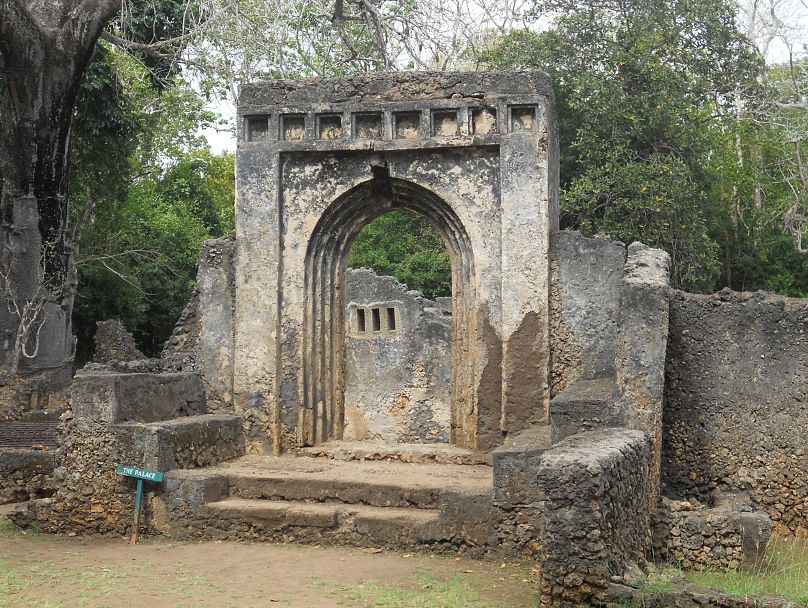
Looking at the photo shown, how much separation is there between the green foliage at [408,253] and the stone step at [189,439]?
13.6 metres

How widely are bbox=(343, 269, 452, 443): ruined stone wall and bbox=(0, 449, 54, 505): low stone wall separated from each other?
9095mm

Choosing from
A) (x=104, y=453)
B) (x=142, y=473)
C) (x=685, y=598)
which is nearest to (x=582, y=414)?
(x=685, y=598)

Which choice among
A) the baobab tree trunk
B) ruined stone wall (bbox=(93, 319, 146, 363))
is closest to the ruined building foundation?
the baobab tree trunk

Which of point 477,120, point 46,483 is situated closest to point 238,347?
point 46,483

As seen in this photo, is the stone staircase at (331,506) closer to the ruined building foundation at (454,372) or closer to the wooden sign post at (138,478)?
the ruined building foundation at (454,372)

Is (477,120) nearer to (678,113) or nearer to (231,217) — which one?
(678,113)

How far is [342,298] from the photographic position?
34.6ft

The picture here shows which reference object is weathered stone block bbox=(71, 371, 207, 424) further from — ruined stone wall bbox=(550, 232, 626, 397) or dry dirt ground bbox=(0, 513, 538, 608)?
ruined stone wall bbox=(550, 232, 626, 397)

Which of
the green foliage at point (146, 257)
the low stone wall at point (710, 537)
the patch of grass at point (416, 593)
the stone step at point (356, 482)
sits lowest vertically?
the patch of grass at point (416, 593)

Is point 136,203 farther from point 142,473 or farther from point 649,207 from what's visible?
point 142,473

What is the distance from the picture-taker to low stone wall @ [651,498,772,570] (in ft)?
23.3

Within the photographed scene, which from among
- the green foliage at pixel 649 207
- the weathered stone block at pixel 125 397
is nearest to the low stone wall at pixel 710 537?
the weathered stone block at pixel 125 397

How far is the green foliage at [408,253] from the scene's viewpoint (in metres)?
23.6

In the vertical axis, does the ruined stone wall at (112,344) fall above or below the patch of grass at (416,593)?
above
